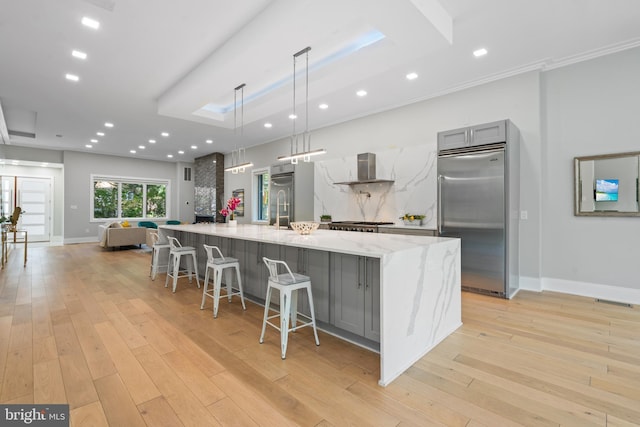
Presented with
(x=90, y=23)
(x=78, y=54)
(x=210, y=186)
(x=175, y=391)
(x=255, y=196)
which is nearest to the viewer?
(x=175, y=391)

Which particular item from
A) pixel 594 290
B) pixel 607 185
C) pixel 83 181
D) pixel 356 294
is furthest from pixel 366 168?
pixel 83 181

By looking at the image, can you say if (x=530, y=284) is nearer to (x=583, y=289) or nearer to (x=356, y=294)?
(x=583, y=289)

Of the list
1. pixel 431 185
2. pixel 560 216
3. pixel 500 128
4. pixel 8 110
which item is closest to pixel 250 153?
pixel 8 110

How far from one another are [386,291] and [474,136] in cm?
310

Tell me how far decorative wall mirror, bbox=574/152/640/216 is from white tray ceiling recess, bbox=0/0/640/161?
4.36 feet

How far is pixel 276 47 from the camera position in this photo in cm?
312

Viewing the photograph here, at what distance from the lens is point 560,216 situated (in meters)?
4.11

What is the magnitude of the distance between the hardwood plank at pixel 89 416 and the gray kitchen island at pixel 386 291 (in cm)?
156

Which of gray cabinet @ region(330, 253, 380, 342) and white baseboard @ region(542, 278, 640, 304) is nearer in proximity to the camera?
gray cabinet @ region(330, 253, 380, 342)

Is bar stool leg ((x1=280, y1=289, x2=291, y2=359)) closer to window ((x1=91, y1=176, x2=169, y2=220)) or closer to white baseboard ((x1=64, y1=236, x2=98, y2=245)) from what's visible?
→ white baseboard ((x1=64, y1=236, x2=98, y2=245))

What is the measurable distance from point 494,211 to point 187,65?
174 inches

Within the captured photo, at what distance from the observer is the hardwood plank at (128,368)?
6.32 ft

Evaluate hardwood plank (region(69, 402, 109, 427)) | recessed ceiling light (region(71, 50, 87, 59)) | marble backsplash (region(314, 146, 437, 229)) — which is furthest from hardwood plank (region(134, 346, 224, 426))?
marble backsplash (region(314, 146, 437, 229))

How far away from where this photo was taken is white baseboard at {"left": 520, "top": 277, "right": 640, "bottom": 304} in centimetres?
367
